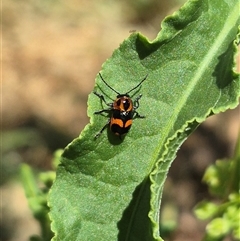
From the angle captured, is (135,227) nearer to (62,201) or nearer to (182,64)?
(62,201)

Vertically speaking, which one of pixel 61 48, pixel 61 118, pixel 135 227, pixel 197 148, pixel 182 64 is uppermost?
pixel 61 48

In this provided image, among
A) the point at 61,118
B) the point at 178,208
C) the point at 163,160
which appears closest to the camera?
the point at 163,160

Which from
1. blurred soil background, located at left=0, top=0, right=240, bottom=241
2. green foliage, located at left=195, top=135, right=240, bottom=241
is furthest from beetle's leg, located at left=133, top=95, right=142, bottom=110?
blurred soil background, located at left=0, top=0, right=240, bottom=241

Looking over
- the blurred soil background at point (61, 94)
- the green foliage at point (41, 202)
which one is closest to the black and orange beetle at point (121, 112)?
the green foliage at point (41, 202)

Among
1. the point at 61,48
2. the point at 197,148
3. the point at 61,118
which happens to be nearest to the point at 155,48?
the point at 197,148

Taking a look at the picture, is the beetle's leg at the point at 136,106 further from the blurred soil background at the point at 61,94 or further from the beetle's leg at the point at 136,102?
the blurred soil background at the point at 61,94

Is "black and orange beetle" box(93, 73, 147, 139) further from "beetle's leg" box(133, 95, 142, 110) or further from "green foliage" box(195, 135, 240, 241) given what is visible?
"green foliage" box(195, 135, 240, 241)
